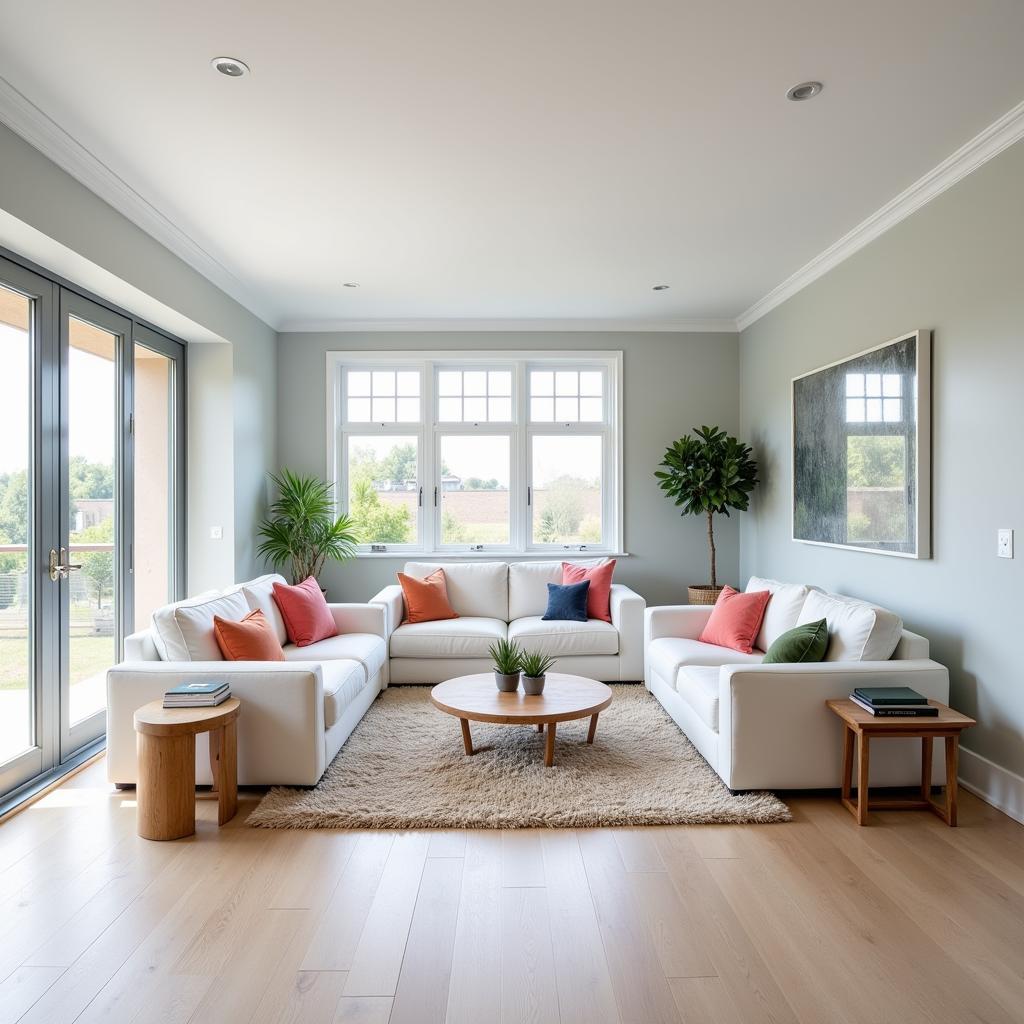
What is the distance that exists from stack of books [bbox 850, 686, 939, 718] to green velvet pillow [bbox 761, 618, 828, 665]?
0.41m

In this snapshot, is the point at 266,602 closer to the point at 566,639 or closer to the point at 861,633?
the point at 566,639

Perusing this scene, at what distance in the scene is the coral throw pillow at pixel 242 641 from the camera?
11.0ft

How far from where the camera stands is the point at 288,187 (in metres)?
3.44

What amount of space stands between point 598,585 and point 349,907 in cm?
327

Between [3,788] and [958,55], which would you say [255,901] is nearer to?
[3,788]

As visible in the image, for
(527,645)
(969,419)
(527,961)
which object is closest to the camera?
(527,961)

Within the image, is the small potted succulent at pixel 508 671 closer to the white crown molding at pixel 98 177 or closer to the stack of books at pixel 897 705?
the stack of books at pixel 897 705

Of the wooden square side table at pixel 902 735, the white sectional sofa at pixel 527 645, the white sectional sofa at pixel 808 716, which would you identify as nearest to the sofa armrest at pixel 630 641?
the white sectional sofa at pixel 527 645

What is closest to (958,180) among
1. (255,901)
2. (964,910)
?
(964,910)

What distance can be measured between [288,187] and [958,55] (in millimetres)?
2769

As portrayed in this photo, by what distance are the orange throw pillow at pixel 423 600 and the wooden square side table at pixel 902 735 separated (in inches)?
114

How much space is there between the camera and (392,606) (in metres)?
5.03

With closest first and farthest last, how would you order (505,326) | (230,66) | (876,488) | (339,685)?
1. (230,66)
2. (339,685)
3. (876,488)
4. (505,326)

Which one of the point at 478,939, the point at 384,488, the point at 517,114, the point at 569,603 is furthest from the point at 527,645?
the point at 517,114
